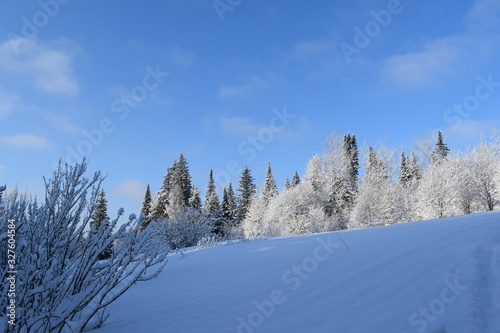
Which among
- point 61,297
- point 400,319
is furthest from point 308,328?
point 61,297

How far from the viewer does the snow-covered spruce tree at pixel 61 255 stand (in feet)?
6.77

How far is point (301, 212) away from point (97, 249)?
26.3 metres

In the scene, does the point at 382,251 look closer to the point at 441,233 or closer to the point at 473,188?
the point at 441,233

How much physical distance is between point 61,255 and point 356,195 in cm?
2676

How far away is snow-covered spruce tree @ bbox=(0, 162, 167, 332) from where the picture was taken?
6.77ft

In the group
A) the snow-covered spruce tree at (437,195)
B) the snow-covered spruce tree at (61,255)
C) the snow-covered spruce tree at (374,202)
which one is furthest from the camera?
the snow-covered spruce tree at (374,202)

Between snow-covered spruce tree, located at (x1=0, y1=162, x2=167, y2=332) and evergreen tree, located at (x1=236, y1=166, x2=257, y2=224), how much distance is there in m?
40.6

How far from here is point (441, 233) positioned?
173 inches

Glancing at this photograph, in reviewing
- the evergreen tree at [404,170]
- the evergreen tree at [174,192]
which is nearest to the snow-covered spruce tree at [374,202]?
the evergreen tree at [404,170]

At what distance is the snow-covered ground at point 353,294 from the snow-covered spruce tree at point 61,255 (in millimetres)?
717

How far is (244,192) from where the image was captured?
44.4 metres

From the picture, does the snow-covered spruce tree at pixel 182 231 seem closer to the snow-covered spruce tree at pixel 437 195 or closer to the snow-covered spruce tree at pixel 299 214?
the snow-covered spruce tree at pixel 299 214

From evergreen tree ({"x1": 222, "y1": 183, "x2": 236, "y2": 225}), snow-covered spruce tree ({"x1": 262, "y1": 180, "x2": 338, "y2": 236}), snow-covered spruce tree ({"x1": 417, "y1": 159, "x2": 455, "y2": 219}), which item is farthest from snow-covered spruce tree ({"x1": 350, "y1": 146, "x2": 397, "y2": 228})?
evergreen tree ({"x1": 222, "y1": 183, "x2": 236, "y2": 225})

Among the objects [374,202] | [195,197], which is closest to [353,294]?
[374,202]
